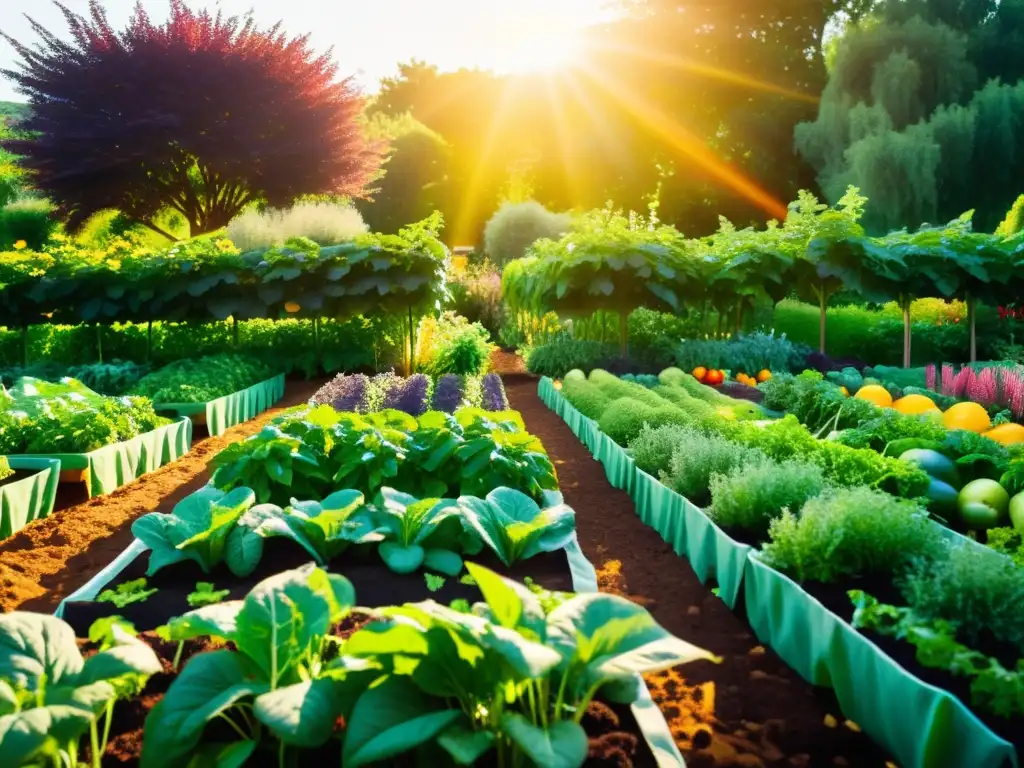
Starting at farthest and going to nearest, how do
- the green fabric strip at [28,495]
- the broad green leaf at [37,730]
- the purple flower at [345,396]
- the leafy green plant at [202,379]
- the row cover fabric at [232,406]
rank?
the leafy green plant at [202,379] < the row cover fabric at [232,406] < the purple flower at [345,396] < the green fabric strip at [28,495] < the broad green leaf at [37,730]

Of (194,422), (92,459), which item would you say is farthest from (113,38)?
(92,459)

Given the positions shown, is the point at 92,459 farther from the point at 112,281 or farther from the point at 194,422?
the point at 112,281

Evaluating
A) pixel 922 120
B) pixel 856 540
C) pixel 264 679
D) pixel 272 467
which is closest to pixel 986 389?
pixel 856 540

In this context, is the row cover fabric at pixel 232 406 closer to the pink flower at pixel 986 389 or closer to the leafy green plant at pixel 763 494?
the leafy green plant at pixel 763 494

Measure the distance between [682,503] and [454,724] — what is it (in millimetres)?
2171

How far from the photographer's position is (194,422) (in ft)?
22.2

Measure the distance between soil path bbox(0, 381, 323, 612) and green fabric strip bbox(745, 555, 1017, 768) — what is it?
2.75 m

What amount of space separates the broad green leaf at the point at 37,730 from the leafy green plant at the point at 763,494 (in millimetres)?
2303

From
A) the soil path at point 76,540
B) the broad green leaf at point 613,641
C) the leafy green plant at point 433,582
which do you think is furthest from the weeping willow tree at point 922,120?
the broad green leaf at point 613,641

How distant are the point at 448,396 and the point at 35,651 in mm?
4406

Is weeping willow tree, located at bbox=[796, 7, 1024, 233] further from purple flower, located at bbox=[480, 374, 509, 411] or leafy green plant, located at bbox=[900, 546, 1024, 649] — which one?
leafy green plant, located at bbox=[900, 546, 1024, 649]

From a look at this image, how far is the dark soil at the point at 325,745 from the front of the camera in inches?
63.5

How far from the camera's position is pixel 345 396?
5.96 meters

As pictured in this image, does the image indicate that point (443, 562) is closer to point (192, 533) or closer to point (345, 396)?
point (192, 533)
